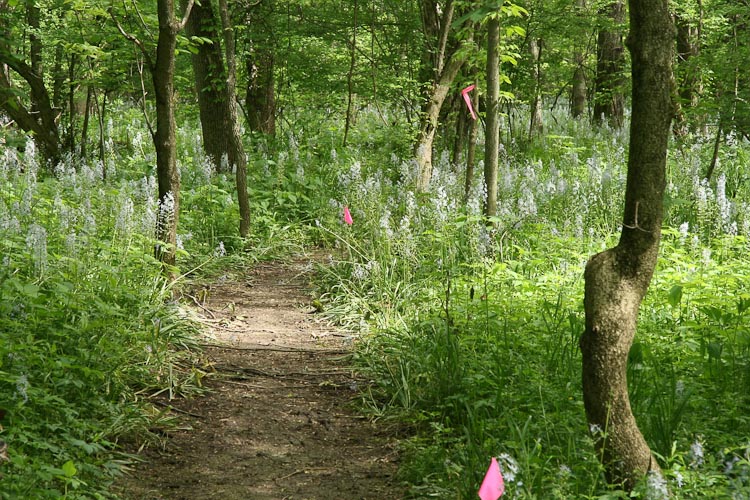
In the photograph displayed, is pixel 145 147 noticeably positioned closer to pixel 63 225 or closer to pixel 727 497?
pixel 63 225

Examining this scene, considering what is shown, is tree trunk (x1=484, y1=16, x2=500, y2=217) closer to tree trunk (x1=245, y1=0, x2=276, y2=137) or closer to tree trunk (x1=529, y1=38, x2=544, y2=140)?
tree trunk (x1=245, y1=0, x2=276, y2=137)

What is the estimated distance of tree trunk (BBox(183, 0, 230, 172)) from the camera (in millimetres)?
9766

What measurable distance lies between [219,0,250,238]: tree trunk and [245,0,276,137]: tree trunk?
8.53 ft

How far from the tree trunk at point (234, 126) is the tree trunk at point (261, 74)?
2599 mm

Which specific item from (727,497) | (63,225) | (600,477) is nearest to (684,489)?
(727,497)

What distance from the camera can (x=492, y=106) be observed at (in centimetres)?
656

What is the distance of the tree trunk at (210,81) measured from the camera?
384 inches

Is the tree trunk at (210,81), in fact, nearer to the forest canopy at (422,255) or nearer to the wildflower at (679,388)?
the forest canopy at (422,255)

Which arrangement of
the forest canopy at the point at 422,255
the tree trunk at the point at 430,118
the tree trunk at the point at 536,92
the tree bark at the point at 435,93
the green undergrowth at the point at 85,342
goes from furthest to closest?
the tree trunk at the point at 536,92 → the tree trunk at the point at 430,118 → the tree bark at the point at 435,93 → the green undergrowth at the point at 85,342 → the forest canopy at the point at 422,255

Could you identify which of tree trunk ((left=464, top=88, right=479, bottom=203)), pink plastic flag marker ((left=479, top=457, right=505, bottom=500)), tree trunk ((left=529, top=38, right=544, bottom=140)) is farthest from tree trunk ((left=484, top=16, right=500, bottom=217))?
tree trunk ((left=529, top=38, right=544, bottom=140))

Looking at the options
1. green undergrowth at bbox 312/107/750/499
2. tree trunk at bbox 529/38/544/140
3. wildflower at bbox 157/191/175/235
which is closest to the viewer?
green undergrowth at bbox 312/107/750/499

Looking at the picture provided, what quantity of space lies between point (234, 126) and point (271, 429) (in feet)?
15.4

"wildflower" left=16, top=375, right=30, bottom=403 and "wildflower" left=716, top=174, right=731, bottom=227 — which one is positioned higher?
"wildflower" left=716, top=174, right=731, bottom=227

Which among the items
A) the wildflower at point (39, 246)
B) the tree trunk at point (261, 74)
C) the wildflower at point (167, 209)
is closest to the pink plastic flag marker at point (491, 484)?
the wildflower at point (39, 246)
